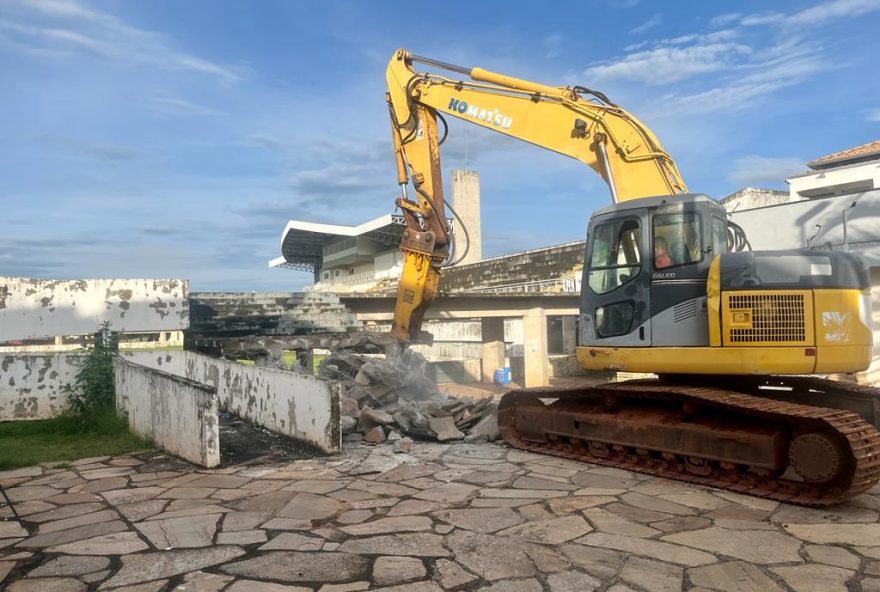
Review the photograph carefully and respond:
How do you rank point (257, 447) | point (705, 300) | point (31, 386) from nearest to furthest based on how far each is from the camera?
point (705, 300)
point (257, 447)
point (31, 386)

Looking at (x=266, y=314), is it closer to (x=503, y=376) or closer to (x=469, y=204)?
(x=503, y=376)

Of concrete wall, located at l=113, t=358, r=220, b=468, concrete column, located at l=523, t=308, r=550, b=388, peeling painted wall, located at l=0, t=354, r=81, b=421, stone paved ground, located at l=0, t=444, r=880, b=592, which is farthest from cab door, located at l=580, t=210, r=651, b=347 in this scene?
concrete column, located at l=523, t=308, r=550, b=388

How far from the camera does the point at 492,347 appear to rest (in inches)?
891

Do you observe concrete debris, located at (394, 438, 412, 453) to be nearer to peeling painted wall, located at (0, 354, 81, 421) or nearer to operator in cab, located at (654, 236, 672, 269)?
operator in cab, located at (654, 236, 672, 269)

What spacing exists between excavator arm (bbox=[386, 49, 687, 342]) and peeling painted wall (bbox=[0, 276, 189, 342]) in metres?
4.55

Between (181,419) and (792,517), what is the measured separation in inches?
238

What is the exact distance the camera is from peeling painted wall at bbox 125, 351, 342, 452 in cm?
743

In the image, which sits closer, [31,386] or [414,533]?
[414,533]

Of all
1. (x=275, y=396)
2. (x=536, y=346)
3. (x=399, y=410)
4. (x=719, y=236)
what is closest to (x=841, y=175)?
(x=536, y=346)

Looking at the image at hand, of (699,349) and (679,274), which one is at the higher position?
(679,274)

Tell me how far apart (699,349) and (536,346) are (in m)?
14.3

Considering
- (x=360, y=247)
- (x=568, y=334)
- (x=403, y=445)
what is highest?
(x=360, y=247)

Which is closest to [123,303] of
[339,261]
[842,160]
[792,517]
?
[792,517]

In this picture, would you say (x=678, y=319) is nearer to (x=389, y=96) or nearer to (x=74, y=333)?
(x=389, y=96)
